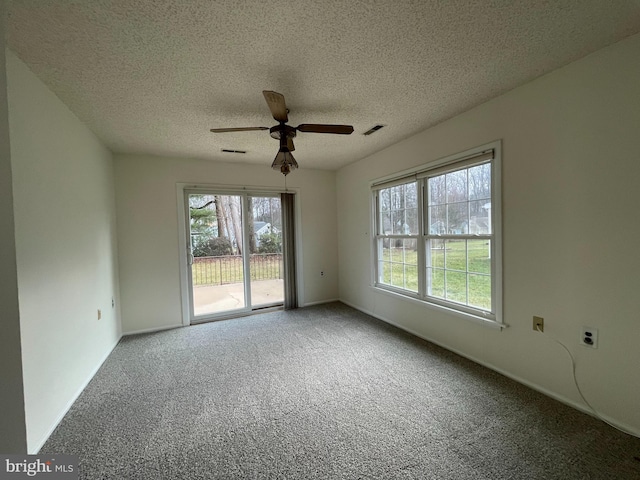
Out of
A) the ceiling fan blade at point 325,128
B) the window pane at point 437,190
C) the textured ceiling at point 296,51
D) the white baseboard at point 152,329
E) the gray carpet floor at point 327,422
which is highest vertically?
the textured ceiling at point 296,51

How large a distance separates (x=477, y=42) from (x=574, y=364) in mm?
2287

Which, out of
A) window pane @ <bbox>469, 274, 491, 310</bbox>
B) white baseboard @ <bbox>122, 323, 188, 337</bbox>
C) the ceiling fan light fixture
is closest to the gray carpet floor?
window pane @ <bbox>469, 274, 491, 310</bbox>

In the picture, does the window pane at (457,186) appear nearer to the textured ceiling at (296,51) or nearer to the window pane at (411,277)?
the textured ceiling at (296,51)

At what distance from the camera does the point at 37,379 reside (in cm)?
165

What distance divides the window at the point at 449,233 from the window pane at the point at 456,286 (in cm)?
1

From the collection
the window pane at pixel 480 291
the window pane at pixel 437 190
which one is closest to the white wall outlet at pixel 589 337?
the window pane at pixel 480 291

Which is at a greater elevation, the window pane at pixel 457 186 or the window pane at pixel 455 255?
the window pane at pixel 457 186

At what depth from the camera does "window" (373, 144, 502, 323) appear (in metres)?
2.37

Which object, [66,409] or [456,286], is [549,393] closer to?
[456,286]

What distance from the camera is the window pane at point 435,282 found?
2.89m

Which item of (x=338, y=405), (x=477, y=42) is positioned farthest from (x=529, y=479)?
(x=477, y=42)

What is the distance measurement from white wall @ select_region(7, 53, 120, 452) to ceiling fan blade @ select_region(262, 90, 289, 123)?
1.48m

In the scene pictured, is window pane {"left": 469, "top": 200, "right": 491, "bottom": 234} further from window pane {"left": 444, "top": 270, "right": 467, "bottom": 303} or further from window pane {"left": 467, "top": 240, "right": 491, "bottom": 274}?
window pane {"left": 444, "top": 270, "right": 467, "bottom": 303}

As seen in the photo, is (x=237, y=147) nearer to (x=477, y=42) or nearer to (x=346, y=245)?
(x=346, y=245)
